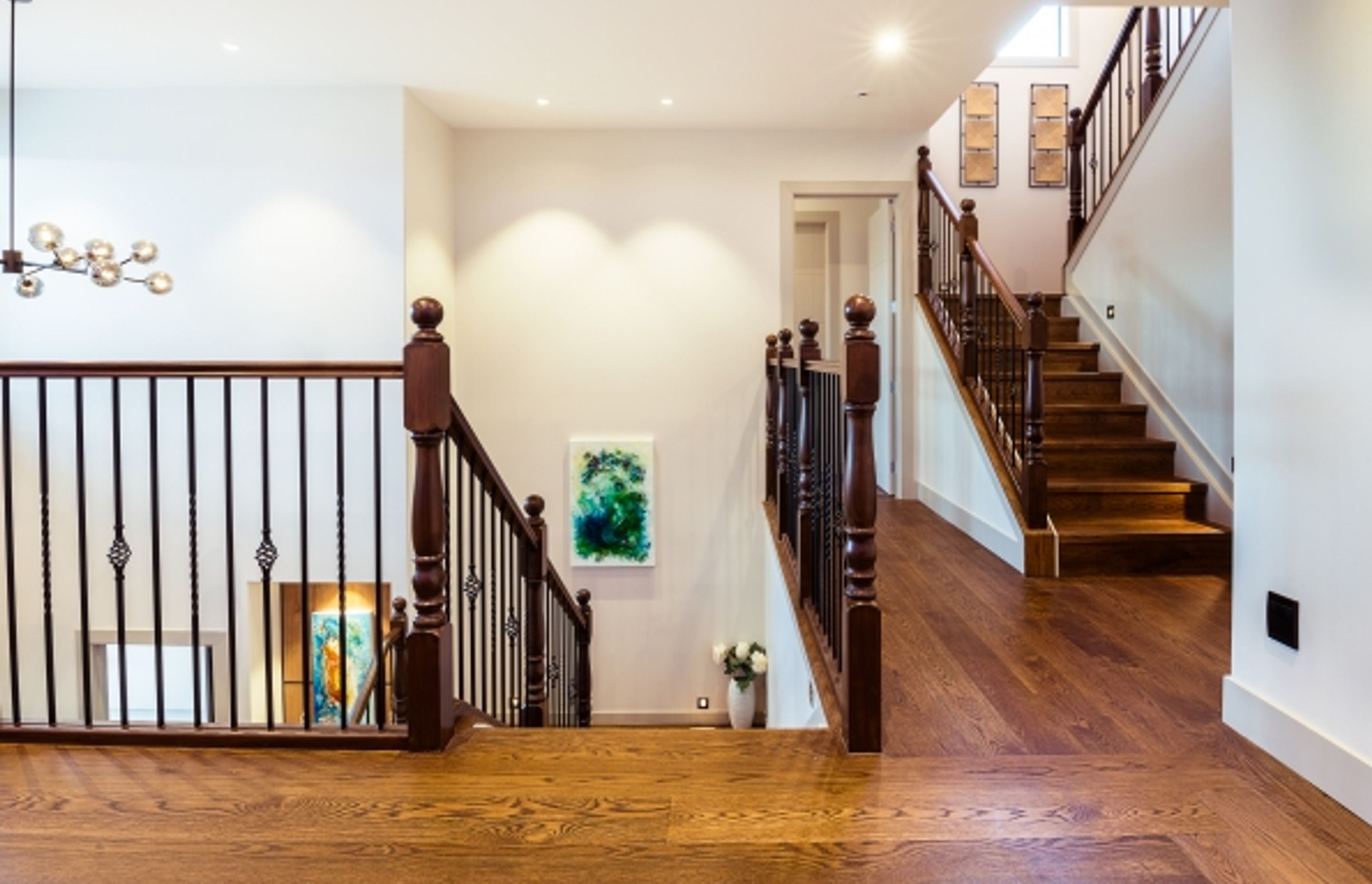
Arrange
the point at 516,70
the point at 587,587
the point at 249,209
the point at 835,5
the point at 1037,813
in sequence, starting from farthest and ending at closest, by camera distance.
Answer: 1. the point at 587,587
2. the point at 249,209
3. the point at 516,70
4. the point at 835,5
5. the point at 1037,813

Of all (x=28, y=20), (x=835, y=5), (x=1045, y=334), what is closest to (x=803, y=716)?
(x=1045, y=334)

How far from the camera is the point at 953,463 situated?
518 centimetres

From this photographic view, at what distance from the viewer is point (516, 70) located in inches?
181

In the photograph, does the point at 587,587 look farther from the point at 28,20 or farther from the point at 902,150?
the point at 28,20

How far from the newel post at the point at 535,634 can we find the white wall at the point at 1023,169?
499cm

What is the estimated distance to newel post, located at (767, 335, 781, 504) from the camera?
523 centimetres

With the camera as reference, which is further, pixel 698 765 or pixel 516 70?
pixel 516 70

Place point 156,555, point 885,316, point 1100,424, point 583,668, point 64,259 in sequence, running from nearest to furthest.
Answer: point 156,555, point 64,259, point 583,668, point 1100,424, point 885,316

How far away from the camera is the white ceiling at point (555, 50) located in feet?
12.6

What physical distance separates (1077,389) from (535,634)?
372 centimetres

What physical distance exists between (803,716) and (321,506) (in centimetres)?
333

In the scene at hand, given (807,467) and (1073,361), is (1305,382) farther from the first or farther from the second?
(1073,361)

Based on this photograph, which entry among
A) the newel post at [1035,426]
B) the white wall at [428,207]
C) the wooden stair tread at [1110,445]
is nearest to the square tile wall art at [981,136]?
the wooden stair tread at [1110,445]

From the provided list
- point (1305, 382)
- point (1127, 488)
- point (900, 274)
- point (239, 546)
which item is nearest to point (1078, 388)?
point (1127, 488)
